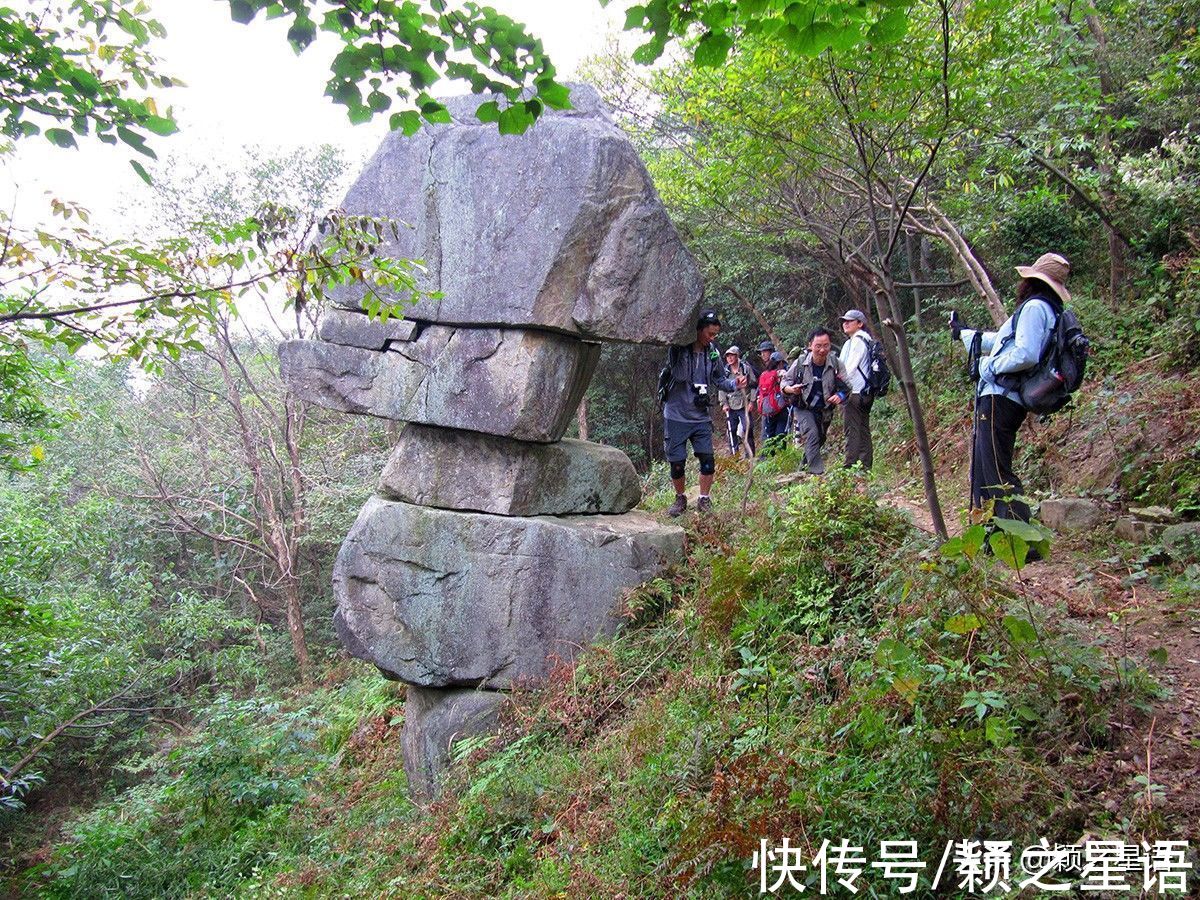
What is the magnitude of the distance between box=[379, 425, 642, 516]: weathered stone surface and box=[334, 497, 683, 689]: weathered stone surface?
14 centimetres

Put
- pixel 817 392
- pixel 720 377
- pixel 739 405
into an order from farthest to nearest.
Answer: pixel 739 405 < pixel 817 392 < pixel 720 377

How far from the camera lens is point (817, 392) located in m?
8.37

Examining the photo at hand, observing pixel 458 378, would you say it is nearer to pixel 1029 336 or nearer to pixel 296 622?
pixel 1029 336

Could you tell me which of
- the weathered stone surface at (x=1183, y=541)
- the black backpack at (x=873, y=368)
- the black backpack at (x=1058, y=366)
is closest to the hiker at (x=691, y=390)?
the black backpack at (x=873, y=368)

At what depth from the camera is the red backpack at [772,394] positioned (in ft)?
35.4

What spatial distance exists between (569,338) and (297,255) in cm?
334

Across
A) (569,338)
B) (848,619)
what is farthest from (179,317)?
(848,619)

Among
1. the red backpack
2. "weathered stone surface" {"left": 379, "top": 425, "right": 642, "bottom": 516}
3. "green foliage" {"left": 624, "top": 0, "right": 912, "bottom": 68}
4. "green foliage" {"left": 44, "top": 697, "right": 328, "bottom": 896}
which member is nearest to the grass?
"green foliage" {"left": 44, "top": 697, "right": 328, "bottom": 896}

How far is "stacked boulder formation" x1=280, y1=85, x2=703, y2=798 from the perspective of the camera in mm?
6613

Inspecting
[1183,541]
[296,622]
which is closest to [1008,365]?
[1183,541]

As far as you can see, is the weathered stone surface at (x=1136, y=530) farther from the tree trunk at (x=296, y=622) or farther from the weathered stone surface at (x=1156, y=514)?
the tree trunk at (x=296, y=622)

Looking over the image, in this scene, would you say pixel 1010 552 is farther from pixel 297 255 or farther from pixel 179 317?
pixel 179 317

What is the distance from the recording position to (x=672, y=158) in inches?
453

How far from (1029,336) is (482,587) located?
4.73m
